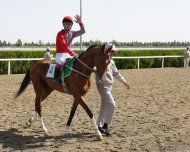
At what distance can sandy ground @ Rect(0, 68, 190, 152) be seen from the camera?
589cm

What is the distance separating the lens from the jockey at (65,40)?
6582mm

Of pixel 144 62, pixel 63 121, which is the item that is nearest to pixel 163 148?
pixel 63 121

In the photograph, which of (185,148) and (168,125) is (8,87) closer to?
(168,125)

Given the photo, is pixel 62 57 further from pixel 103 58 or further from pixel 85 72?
pixel 103 58

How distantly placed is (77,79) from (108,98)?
0.65 meters

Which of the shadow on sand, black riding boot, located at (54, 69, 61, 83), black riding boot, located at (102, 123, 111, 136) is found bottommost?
the shadow on sand

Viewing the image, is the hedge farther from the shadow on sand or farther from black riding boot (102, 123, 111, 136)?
black riding boot (102, 123, 111, 136)

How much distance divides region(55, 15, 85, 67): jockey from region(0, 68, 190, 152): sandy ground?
1.37 metres

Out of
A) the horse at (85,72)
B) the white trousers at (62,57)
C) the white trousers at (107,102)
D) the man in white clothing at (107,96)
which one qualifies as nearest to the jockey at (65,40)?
the white trousers at (62,57)

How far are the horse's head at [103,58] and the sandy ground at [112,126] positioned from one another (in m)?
1.18

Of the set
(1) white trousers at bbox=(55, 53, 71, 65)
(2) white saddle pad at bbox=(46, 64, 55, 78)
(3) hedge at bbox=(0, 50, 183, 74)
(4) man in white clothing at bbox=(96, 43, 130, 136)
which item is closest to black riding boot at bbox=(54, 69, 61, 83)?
(2) white saddle pad at bbox=(46, 64, 55, 78)

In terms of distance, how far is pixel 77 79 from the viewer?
253 inches

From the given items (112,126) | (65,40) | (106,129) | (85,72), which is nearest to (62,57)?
(65,40)

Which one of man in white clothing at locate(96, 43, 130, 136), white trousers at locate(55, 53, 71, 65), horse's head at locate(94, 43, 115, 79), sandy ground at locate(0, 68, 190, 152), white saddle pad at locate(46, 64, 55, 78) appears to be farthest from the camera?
white saddle pad at locate(46, 64, 55, 78)
